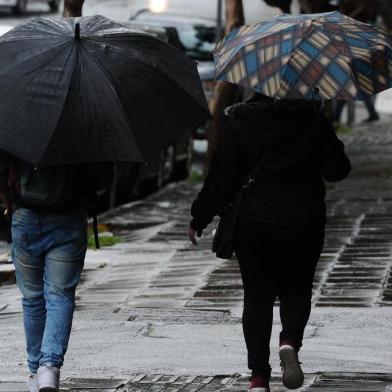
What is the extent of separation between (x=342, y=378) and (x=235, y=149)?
4.55ft

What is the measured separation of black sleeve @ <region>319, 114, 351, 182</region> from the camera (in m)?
6.73

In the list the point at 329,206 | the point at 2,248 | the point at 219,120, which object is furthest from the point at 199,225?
the point at 219,120

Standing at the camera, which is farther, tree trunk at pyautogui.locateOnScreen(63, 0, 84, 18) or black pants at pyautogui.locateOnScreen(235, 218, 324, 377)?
tree trunk at pyautogui.locateOnScreen(63, 0, 84, 18)

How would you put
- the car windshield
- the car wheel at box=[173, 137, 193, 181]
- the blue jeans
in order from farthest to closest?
the car windshield < the car wheel at box=[173, 137, 193, 181] < the blue jeans

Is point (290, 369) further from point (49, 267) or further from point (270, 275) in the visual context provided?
point (49, 267)

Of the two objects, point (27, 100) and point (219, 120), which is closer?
point (27, 100)

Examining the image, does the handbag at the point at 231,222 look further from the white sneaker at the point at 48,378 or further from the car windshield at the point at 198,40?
the car windshield at the point at 198,40

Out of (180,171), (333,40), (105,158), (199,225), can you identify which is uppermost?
(333,40)

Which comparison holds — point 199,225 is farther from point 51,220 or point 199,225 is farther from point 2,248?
point 2,248

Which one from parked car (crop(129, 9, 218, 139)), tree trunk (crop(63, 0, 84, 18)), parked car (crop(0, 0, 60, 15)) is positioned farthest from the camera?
parked car (crop(0, 0, 60, 15))

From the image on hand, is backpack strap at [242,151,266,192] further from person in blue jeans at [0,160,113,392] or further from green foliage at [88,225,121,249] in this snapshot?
green foliage at [88,225,121,249]

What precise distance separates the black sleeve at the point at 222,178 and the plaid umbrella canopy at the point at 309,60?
27 centimetres

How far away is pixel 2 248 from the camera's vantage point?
1323 cm

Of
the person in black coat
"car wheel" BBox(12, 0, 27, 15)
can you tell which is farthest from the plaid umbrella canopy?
"car wheel" BBox(12, 0, 27, 15)
